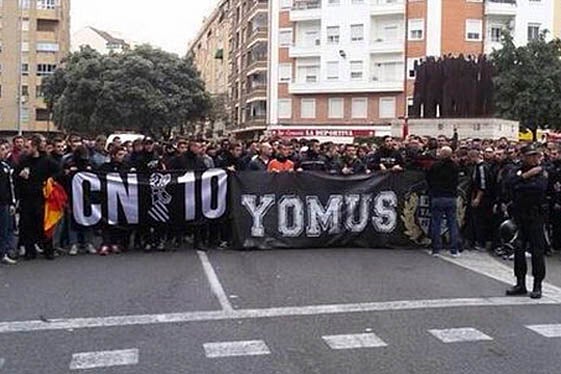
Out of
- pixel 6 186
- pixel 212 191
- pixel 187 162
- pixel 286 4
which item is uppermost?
pixel 286 4

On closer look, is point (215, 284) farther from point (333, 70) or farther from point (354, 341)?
point (333, 70)

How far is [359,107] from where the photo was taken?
6512 centimetres

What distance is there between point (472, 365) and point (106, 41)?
137 meters

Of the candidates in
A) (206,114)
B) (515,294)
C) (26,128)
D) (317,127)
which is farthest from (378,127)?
(515,294)

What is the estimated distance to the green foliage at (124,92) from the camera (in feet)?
196

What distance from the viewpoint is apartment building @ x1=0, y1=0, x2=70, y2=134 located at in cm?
8782

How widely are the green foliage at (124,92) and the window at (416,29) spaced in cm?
1812

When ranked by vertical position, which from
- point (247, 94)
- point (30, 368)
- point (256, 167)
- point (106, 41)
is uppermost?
point (106, 41)

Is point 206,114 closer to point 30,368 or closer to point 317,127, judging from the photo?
point 317,127

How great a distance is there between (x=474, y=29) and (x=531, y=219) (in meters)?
56.0

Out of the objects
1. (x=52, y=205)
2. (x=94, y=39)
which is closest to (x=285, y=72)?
(x=52, y=205)

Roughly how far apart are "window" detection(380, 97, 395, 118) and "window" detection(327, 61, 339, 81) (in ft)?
14.5

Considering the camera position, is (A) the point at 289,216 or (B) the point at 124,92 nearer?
(A) the point at 289,216

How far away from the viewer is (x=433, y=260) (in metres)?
12.3
